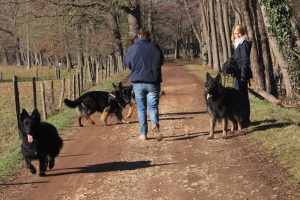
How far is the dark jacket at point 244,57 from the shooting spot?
34.7 ft

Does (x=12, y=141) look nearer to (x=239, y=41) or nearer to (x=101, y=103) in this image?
(x=101, y=103)

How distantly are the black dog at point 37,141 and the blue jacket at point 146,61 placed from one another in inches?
95.4

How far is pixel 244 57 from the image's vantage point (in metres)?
10.6

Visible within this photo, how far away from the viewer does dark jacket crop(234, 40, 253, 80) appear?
10562 millimetres

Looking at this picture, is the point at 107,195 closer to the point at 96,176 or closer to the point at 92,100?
the point at 96,176

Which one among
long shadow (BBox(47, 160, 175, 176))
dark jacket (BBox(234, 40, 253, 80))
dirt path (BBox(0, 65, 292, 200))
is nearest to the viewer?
dirt path (BBox(0, 65, 292, 200))

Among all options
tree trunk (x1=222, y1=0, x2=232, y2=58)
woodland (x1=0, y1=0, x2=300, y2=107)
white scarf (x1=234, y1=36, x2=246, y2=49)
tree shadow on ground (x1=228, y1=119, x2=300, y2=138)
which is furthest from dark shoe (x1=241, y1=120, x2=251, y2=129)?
tree trunk (x1=222, y1=0, x2=232, y2=58)

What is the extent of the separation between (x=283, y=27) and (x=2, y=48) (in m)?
75.5

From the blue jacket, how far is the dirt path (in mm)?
1345

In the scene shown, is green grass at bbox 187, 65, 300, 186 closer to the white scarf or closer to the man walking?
the white scarf

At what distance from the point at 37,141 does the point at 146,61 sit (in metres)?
3.07

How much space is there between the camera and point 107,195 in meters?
6.93

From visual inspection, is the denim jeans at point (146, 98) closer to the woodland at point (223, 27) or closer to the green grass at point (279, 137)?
the green grass at point (279, 137)

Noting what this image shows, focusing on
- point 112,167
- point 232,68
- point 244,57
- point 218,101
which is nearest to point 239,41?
point 244,57
